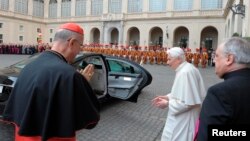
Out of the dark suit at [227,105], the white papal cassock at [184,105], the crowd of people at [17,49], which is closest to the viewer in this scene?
the dark suit at [227,105]

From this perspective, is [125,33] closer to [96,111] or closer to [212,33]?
[212,33]

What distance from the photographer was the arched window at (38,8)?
196ft

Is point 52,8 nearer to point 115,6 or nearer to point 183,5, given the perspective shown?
point 115,6

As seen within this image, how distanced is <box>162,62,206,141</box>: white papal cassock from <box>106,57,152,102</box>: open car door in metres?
4.66

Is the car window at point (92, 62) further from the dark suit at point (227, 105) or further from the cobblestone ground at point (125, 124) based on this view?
the dark suit at point (227, 105)

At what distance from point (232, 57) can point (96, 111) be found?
1067 mm

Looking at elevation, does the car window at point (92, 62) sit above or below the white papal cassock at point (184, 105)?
above

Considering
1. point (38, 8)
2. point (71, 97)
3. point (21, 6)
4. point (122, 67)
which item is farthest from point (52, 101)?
point (38, 8)

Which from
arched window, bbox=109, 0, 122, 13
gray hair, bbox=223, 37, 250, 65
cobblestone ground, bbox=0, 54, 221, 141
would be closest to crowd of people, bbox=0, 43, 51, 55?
arched window, bbox=109, 0, 122, 13

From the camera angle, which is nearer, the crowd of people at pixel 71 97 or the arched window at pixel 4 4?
the crowd of people at pixel 71 97

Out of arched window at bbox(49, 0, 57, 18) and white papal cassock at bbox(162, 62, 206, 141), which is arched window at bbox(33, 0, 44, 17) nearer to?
arched window at bbox(49, 0, 57, 18)

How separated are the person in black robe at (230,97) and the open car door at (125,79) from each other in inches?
251

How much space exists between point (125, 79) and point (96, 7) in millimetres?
46425

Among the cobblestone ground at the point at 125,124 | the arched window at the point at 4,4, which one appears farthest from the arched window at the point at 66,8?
the cobblestone ground at the point at 125,124
